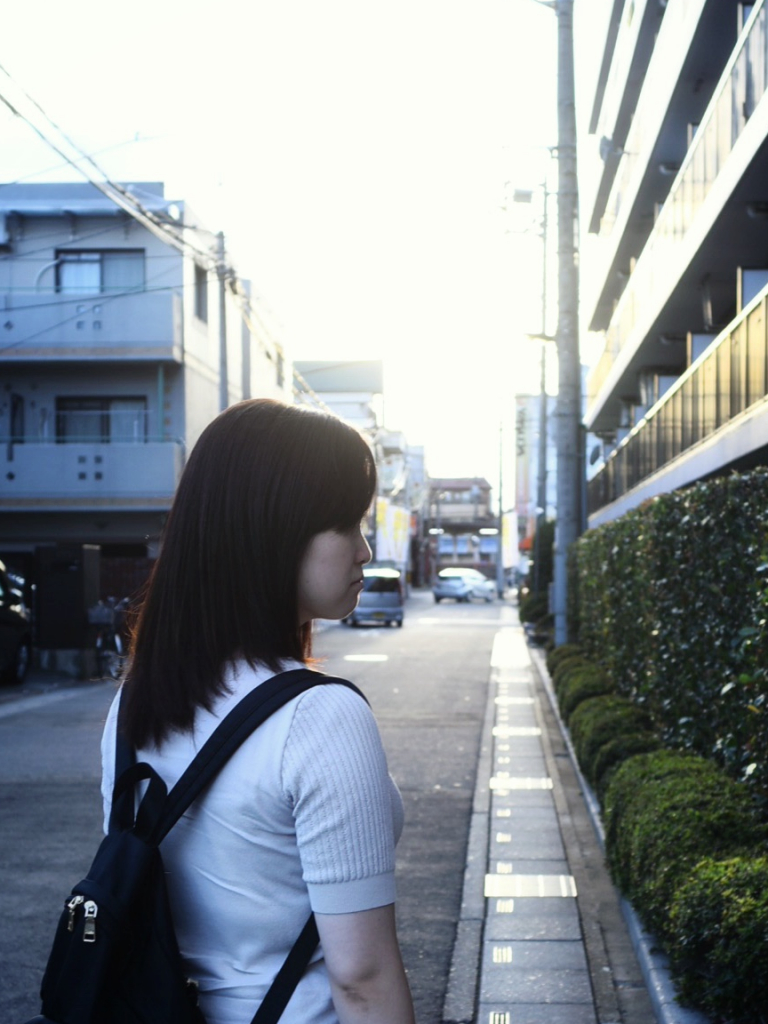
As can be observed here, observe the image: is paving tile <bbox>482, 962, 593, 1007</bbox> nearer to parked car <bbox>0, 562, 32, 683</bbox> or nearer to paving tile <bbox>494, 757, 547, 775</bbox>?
paving tile <bbox>494, 757, 547, 775</bbox>

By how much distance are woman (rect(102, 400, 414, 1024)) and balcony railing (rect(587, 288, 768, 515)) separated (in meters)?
12.3

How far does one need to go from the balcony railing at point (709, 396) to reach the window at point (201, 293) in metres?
12.1

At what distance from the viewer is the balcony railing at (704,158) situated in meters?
13.8

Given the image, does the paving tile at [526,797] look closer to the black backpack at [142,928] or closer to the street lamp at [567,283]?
the black backpack at [142,928]

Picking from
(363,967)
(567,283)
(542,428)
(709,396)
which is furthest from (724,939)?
(542,428)

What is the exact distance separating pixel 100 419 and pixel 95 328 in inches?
92.8

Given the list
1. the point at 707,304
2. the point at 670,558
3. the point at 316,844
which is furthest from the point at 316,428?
the point at 707,304

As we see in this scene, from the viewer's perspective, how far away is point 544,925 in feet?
20.5

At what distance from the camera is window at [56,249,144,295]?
98.7 feet

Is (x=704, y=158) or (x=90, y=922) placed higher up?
(x=704, y=158)

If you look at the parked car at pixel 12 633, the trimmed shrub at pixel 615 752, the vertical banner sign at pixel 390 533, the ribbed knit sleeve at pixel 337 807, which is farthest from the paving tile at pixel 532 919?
the vertical banner sign at pixel 390 533

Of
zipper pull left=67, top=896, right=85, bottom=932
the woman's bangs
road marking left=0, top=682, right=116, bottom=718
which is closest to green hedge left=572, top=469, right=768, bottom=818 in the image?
the woman's bangs

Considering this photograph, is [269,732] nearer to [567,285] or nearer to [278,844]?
[278,844]

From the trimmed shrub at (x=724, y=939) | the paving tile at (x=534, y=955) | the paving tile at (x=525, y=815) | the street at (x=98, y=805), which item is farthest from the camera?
the paving tile at (x=525, y=815)
